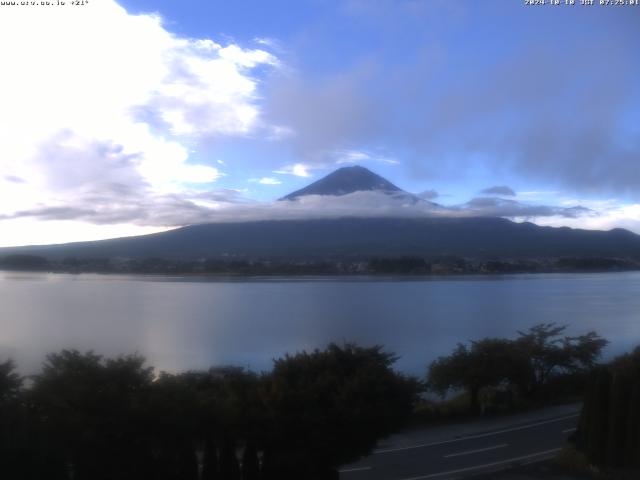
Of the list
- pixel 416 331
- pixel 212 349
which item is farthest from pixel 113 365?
pixel 416 331

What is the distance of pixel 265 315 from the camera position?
32094 millimetres

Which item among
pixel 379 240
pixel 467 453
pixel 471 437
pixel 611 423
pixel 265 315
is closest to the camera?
pixel 611 423

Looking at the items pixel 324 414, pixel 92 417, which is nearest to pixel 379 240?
pixel 324 414

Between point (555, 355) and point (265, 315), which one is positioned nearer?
point (555, 355)

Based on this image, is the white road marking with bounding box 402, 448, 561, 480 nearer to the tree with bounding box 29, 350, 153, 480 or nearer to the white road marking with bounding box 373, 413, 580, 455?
the white road marking with bounding box 373, 413, 580, 455

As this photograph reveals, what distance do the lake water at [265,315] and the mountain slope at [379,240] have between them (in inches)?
667

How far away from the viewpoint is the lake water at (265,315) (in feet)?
71.6

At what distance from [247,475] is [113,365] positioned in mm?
2123

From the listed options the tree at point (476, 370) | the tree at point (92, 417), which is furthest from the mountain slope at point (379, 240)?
the tree at point (92, 417)

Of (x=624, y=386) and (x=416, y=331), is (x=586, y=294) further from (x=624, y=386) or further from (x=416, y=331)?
(x=624, y=386)

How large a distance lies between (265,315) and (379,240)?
5457 cm

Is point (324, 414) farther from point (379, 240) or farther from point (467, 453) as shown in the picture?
point (379, 240)

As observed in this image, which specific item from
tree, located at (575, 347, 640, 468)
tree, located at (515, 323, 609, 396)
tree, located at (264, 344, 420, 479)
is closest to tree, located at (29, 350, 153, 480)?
tree, located at (264, 344, 420, 479)

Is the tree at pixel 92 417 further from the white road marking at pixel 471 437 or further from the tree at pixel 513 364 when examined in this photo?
the tree at pixel 513 364
